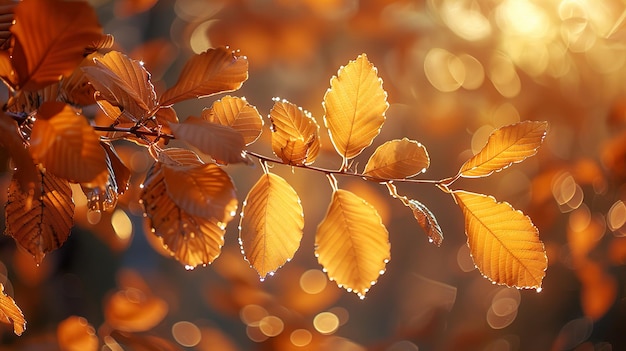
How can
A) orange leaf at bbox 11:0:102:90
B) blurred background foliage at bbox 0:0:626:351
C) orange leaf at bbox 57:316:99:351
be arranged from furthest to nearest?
blurred background foliage at bbox 0:0:626:351 < orange leaf at bbox 57:316:99:351 < orange leaf at bbox 11:0:102:90

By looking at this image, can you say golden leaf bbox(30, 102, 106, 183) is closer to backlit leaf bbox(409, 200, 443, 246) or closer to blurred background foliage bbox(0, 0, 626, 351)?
backlit leaf bbox(409, 200, 443, 246)

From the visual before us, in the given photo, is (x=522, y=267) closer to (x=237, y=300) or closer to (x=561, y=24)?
(x=237, y=300)

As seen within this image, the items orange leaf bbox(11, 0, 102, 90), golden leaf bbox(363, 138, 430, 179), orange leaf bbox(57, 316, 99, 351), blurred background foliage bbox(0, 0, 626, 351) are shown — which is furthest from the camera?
blurred background foliage bbox(0, 0, 626, 351)

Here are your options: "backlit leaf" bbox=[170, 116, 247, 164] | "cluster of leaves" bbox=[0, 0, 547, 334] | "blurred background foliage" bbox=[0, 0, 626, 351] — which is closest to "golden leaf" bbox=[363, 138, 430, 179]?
"cluster of leaves" bbox=[0, 0, 547, 334]

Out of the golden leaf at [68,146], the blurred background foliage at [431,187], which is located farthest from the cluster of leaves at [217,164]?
the blurred background foliage at [431,187]

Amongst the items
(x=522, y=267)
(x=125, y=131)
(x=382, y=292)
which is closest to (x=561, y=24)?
(x=382, y=292)
